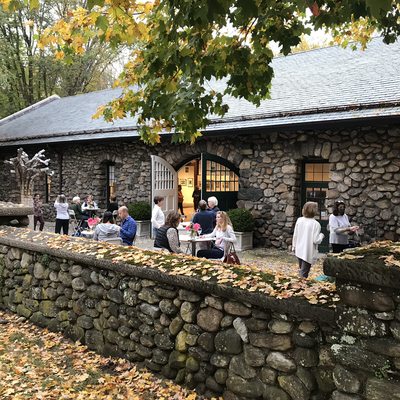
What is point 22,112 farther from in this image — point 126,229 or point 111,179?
point 126,229

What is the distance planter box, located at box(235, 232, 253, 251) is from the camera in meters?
11.6

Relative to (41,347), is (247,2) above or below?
above

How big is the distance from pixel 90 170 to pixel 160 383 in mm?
13798

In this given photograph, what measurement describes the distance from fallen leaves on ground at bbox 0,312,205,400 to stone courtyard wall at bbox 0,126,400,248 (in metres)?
7.21

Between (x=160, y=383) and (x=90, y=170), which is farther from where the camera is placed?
(x=90, y=170)

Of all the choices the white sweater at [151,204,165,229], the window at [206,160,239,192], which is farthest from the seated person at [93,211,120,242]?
the window at [206,160,239,192]

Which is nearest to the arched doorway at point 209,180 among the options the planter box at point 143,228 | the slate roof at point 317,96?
the planter box at point 143,228

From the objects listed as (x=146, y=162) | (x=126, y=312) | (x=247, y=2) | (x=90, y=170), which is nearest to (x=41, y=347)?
(x=126, y=312)

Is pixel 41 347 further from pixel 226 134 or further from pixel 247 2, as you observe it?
pixel 226 134

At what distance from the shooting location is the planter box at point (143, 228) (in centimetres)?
1412

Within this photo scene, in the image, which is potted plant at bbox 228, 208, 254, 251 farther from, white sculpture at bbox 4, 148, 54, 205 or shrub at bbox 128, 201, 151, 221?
white sculpture at bbox 4, 148, 54, 205

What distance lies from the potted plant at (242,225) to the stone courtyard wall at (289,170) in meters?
0.41

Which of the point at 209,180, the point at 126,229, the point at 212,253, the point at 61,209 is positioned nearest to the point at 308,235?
the point at 212,253

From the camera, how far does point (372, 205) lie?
10.1 metres
